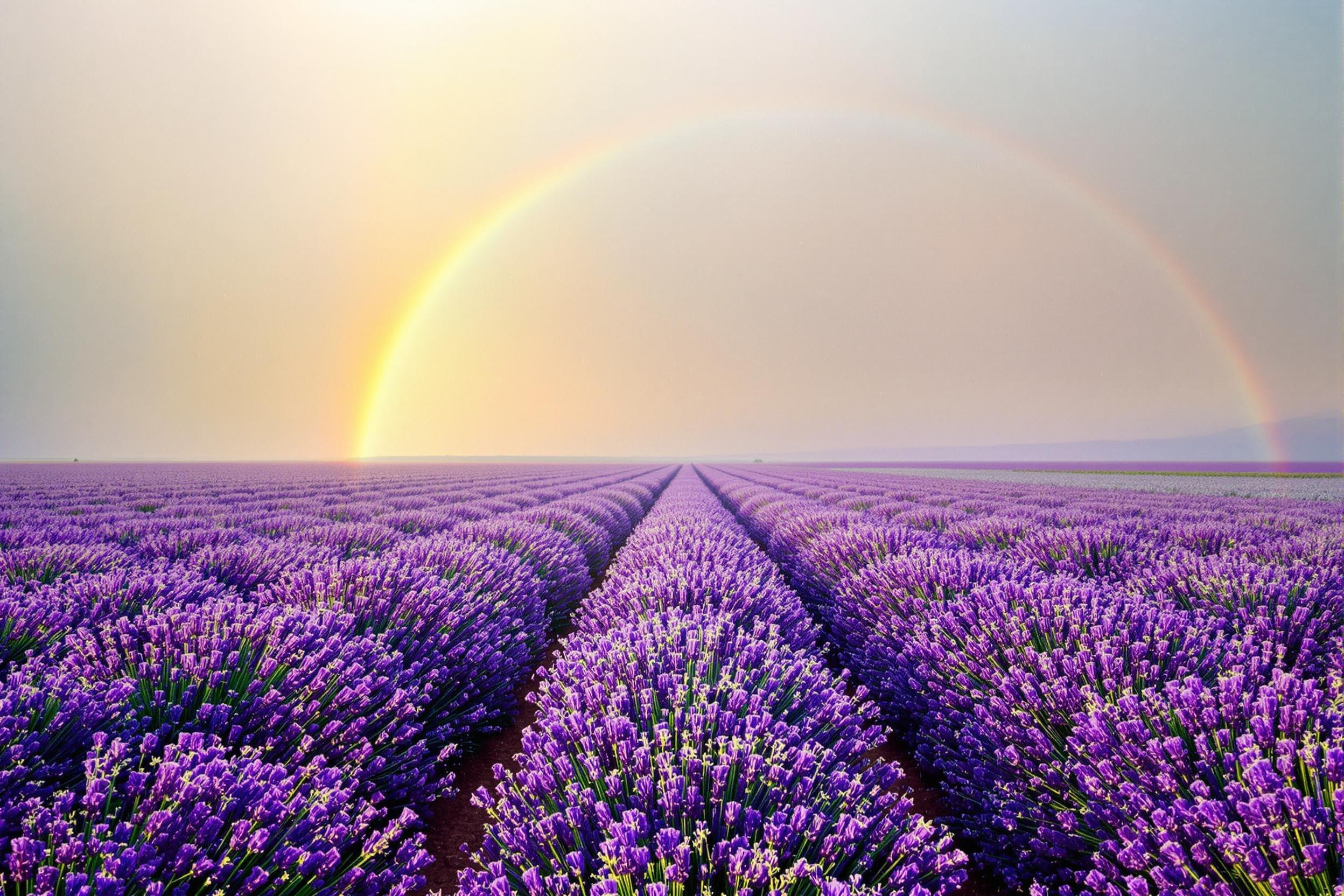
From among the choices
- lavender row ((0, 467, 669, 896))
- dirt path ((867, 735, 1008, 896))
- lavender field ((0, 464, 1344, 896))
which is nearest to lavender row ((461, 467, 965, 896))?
lavender field ((0, 464, 1344, 896))

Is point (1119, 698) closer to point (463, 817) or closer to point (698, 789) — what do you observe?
point (698, 789)

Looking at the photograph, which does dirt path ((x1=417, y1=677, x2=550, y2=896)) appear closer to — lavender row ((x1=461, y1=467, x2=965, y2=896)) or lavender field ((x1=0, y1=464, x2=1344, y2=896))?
lavender field ((x1=0, y1=464, x2=1344, y2=896))

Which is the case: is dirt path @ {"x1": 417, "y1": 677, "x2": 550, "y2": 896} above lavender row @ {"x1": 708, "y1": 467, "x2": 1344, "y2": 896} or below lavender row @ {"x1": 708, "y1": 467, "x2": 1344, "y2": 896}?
below

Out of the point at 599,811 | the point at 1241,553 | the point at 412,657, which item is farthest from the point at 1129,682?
the point at 1241,553

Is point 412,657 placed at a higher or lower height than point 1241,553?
lower

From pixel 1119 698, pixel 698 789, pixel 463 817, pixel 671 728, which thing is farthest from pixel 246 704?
pixel 1119 698

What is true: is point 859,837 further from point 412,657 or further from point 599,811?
point 412,657
